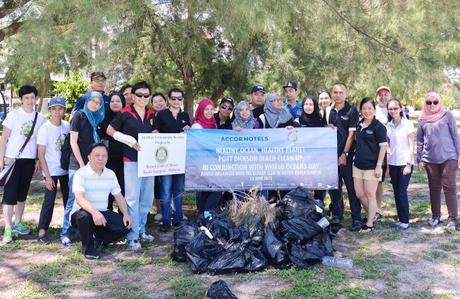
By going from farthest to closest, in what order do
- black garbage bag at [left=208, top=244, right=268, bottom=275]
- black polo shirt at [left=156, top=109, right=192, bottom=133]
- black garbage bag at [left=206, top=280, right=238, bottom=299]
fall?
1. black polo shirt at [left=156, top=109, right=192, bottom=133]
2. black garbage bag at [left=208, top=244, right=268, bottom=275]
3. black garbage bag at [left=206, top=280, right=238, bottom=299]

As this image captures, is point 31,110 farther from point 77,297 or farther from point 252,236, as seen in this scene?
point 252,236

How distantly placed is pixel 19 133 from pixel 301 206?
3.17 meters

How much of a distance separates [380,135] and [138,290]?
10.3ft

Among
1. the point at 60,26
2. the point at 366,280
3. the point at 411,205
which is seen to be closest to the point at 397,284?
the point at 366,280

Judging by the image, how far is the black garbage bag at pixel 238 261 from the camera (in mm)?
3996

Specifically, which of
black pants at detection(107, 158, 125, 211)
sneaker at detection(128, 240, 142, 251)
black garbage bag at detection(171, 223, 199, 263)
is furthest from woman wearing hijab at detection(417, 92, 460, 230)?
black pants at detection(107, 158, 125, 211)

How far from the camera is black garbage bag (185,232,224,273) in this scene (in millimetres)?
4078

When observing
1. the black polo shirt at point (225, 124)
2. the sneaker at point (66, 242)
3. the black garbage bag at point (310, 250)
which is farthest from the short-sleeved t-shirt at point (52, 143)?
the black garbage bag at point (310, 250)

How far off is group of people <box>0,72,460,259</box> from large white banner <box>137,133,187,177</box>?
90 mm

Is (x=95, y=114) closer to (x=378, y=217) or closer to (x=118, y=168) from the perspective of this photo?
(x=118, y=168)

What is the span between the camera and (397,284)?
3812mm

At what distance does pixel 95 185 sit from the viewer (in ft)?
14.6

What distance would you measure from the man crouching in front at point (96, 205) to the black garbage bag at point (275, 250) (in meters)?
1.46

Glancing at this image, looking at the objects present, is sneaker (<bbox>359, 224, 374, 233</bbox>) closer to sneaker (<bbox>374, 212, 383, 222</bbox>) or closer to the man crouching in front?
sneaker (<bbox>374, 212, 383, 222</bbox>)
